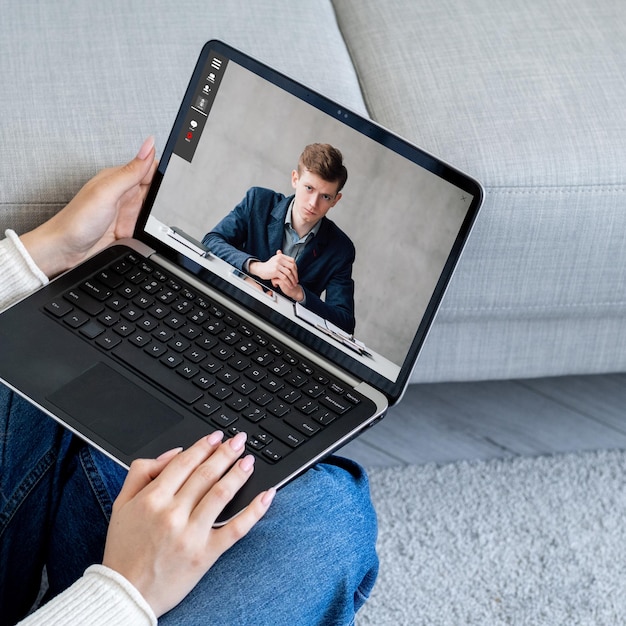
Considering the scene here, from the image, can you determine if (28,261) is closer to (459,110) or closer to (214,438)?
(214,438)

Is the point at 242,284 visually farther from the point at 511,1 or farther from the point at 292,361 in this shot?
the point at 511,1

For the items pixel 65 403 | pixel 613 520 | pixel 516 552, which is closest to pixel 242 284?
pixel 65 403

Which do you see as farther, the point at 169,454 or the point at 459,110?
the point at 459,110

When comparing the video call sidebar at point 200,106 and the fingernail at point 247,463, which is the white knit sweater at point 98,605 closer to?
the fingernail at point 247,463

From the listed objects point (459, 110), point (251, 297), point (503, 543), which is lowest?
point (503, 543)

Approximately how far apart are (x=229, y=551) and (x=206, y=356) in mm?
196

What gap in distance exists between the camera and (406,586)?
3.82ft

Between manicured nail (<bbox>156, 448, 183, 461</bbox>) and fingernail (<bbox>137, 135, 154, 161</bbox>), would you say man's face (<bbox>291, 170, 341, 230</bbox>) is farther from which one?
manicured nail (<bbox>156, 448, 183, 461</bbox>)

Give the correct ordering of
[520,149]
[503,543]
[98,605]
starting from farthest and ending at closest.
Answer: [503,543], [520,149], [98,605]

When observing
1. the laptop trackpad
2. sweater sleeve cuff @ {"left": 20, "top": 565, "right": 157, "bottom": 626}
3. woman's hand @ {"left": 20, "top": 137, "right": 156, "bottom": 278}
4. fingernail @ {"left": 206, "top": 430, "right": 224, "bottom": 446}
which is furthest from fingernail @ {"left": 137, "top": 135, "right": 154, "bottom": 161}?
sweater sleeve cuff @ {"left": 20, "top": 565, "right": 157, "bottom": 626}

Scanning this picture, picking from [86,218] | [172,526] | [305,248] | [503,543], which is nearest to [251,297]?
[305,248]

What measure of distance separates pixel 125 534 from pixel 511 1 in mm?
952

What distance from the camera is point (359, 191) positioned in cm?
84

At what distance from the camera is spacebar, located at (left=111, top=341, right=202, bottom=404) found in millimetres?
822
